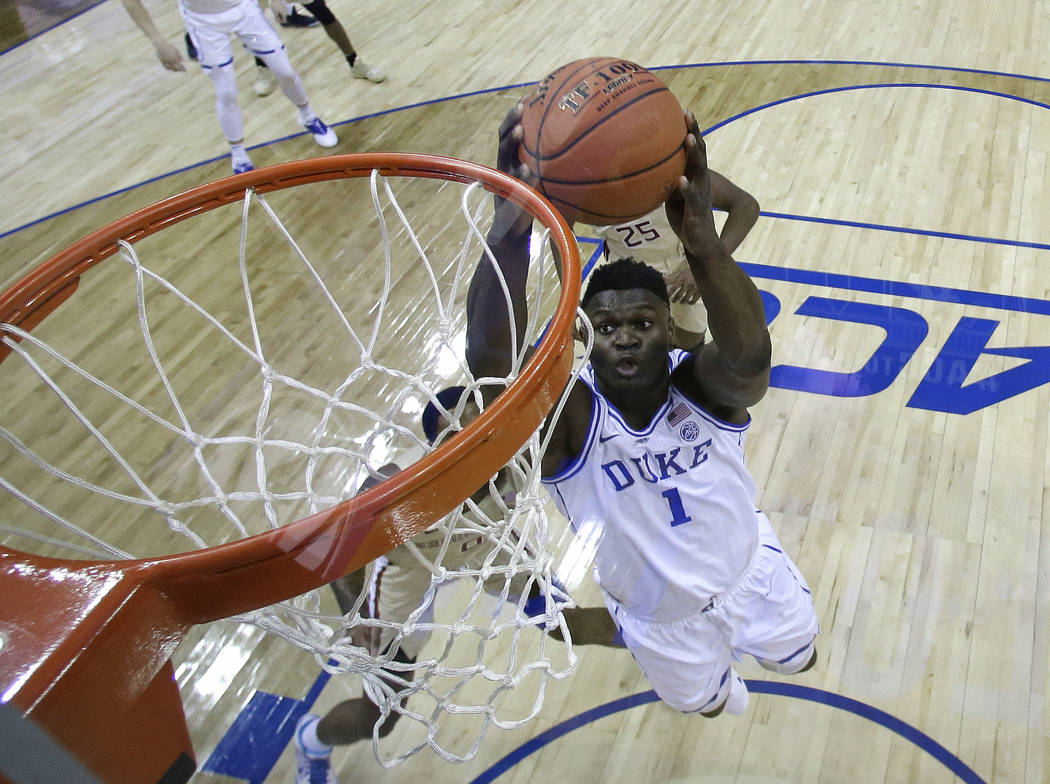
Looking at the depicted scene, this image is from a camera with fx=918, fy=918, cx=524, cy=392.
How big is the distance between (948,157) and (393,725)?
3204 mm

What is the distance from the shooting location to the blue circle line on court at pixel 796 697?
1.99m

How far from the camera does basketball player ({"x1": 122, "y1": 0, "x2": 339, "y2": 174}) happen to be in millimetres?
3809

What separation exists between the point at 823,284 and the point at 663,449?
180cm

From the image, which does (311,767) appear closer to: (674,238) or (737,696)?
(737,696)

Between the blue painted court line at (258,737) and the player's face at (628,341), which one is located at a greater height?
the player's face at (628,341)

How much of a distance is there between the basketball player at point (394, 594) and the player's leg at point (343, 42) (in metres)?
3.53

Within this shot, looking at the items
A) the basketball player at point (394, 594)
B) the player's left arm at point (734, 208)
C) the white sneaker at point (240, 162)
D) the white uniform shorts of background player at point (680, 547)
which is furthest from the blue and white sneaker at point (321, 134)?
the white uniform shorts of background player at point (680, 547)

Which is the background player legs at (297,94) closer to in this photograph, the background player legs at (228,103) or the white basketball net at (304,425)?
the background player legs at (228,103)

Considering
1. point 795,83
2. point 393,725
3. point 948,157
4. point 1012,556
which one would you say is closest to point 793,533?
point 1012,556

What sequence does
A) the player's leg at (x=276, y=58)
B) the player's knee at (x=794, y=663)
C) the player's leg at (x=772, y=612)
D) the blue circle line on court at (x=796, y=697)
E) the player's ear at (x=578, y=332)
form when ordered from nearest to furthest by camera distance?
the player's ear at (x=578, y=332) < the player's leg at (x=772, y=612) < the player's knee at (x=794, y=663) < the blue circle line on court at (x=796, y=697) < the player's leg at (x=276, y=58)

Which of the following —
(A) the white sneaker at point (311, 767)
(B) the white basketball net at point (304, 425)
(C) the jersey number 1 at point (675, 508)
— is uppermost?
(B) the white basketball net at point (304, 425)

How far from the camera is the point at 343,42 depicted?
4.75m

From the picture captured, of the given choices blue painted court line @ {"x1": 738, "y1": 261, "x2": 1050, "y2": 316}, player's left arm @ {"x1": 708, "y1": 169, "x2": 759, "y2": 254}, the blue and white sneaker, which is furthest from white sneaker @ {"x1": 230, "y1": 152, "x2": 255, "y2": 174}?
player's left arm @ {"x1": 708, "y1": 169, "x2": 759, "y2": 254}

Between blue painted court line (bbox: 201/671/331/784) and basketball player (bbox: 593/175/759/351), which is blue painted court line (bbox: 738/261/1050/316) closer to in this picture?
basketball player (bbox: 593/175/759/351)
